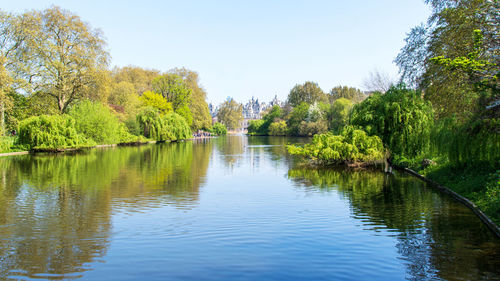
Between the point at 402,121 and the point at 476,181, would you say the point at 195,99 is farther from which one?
the point at 476,181

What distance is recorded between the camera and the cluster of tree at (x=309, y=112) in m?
80.5

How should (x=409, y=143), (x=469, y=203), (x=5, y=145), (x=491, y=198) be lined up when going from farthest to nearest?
(x=5, y=145) < (x=409, y=143) < (x=469, y=203) < (x=491, y=198)

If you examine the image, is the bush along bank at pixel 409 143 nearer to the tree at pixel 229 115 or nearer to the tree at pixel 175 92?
the tree at pixel 175 92

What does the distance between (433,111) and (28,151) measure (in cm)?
3258

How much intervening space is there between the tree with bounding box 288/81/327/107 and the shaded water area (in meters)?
89.6

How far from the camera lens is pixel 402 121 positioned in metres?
22.8

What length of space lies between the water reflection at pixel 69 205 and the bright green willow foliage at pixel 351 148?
7072 millimetres

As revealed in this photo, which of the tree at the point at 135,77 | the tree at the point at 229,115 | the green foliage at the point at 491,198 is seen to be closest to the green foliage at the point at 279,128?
the tree at the point at 229,115

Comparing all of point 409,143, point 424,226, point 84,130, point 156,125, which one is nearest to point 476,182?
Answer: point 424,226

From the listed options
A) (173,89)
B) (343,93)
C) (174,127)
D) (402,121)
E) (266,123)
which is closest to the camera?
(402,121)

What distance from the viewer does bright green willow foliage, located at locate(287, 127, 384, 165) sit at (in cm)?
2209

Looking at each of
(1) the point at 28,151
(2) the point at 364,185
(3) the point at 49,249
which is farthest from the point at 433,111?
(1) the point at 28,151

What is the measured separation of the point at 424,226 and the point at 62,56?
39.2m

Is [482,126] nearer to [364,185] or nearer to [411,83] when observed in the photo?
[364,185]
